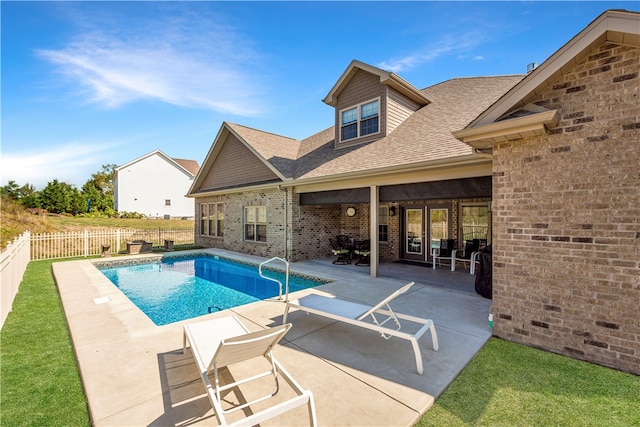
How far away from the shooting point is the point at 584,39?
4090 mm

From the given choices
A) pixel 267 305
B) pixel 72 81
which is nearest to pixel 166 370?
pixel 267 305

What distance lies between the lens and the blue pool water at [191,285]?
750 cm

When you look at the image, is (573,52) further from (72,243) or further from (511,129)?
(72,243)

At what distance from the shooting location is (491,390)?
346cm

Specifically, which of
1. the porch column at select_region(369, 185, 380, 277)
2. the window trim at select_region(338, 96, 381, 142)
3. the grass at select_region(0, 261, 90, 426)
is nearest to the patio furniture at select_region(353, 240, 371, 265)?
the porch column at select_region(369, 185, 380, 277)

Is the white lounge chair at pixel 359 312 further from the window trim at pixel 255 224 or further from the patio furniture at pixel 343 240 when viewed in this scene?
the window trim at pixel 255 224

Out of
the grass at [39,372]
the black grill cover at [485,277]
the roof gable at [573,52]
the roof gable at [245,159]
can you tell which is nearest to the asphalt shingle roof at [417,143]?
the roof gable at [245,159]

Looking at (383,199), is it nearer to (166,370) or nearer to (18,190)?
(166,370)

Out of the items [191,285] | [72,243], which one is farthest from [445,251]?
[72,243]

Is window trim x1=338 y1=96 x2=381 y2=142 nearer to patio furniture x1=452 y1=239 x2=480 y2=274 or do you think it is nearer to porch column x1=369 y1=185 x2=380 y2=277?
porch column x1=369 y1=185 x2=380 y2=277

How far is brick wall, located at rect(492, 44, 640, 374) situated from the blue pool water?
5974 millimetres

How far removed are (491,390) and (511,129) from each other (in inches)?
147

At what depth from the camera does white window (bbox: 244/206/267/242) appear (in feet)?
47.2

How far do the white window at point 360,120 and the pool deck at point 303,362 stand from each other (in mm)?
7102
